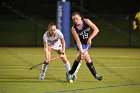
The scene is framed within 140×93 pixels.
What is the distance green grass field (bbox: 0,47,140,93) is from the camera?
11.7 meters

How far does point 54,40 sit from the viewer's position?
1341cm

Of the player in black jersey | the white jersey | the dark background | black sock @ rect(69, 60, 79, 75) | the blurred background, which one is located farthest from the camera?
the dark background

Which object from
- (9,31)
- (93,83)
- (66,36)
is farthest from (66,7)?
(9,31)

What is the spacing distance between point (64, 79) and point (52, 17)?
3091 centimetres

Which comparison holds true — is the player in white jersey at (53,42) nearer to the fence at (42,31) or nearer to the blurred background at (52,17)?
the fence at (42,31)

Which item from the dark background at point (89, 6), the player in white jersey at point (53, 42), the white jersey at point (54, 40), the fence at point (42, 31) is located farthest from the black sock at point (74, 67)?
the dark background at point (89, 6)

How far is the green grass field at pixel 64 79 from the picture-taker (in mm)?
11695

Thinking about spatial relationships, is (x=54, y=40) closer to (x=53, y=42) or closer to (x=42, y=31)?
(x=53, y=42)

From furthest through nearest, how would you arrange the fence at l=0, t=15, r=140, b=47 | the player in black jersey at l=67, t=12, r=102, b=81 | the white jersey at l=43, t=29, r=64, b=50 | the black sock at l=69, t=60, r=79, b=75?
the fence at l=0, t=15, r=140, b=47
the white jersey at l=43, t=29, r=64, b=50
the black sock at l=69, t=60, r=79, b=75
the player in black jersey at l=67, t=12, r=102, b=81

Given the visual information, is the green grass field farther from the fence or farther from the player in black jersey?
the fence

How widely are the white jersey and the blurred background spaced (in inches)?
637

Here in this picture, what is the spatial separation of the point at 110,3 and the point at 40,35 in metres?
18.5

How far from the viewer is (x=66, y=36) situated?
2347 centimetres

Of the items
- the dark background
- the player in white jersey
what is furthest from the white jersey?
the dark background
